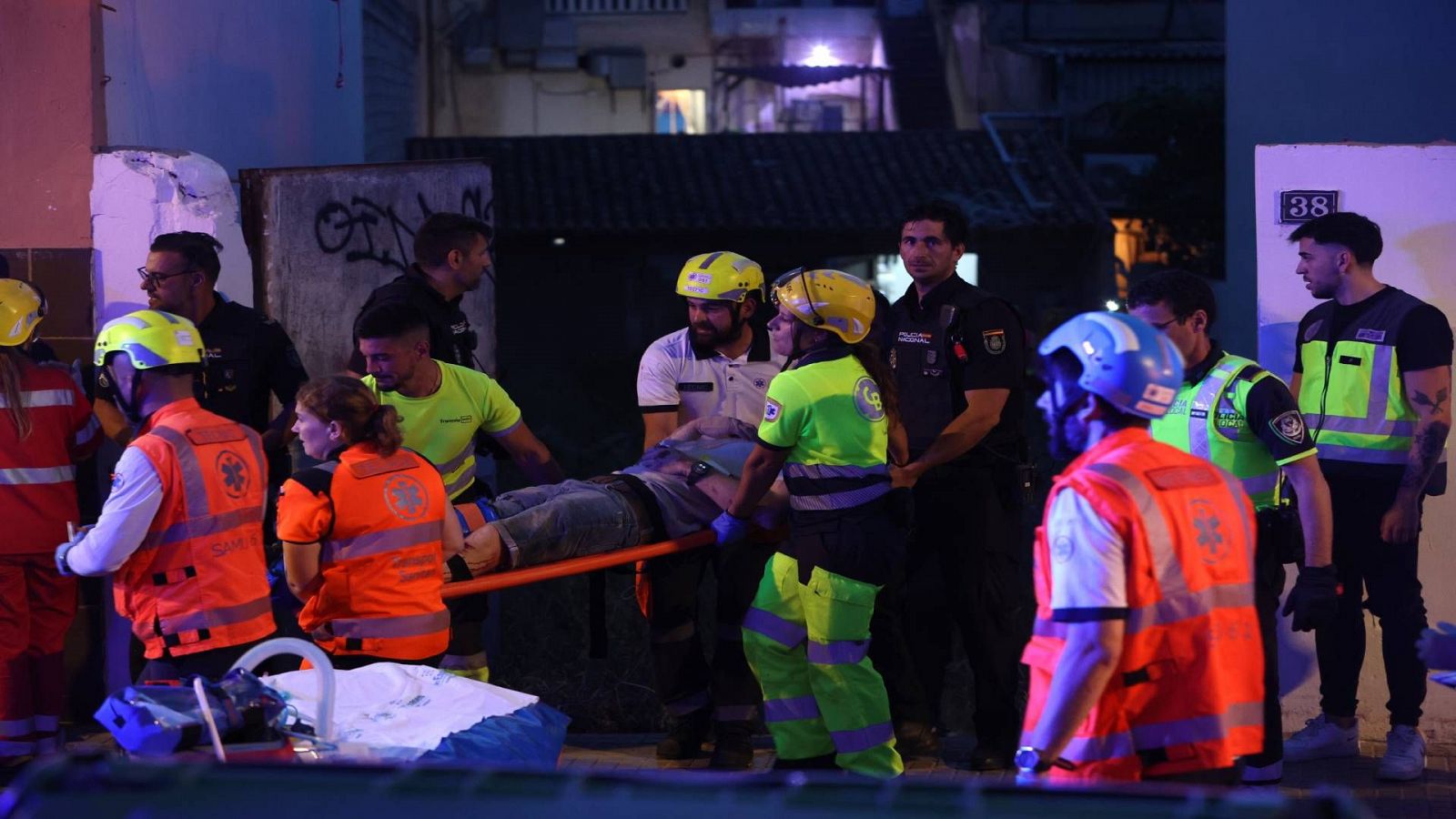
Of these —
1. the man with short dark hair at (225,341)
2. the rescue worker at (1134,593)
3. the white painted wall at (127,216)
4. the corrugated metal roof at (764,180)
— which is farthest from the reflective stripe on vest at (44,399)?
the corrugated metal roof at (764,180)

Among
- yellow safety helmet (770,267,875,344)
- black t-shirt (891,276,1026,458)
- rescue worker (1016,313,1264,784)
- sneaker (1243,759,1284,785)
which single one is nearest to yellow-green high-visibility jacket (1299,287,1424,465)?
black t-shirt (891,276,1026,458)

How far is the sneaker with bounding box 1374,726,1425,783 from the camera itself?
6.38 m

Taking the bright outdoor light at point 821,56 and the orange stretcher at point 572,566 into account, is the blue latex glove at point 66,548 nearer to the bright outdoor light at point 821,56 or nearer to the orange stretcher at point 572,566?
the orange stretcher at point 572,566

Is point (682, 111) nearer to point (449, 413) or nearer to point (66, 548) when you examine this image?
point (449, 413)

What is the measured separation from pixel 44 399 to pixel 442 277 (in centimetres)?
159

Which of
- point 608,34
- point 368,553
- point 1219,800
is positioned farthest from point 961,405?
point 608,34

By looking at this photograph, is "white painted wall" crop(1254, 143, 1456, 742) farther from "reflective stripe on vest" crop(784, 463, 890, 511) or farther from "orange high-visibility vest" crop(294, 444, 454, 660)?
"orange high-visibility vest" crop(294, 444, 454, 660)

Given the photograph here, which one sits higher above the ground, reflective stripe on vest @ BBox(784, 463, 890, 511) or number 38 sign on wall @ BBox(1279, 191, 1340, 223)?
number 38 sign on wall @ BBox(1279, 191, 1340, 223)

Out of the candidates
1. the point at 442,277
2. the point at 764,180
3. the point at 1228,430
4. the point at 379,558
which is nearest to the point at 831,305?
the point at 1228,430

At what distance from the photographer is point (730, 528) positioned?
6270mm

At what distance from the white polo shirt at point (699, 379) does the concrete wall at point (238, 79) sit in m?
2.69

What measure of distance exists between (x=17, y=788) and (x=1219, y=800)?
170 centimetres

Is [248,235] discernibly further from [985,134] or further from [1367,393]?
[985,134]

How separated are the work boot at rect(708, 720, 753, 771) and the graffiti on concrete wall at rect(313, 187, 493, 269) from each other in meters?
2.96
